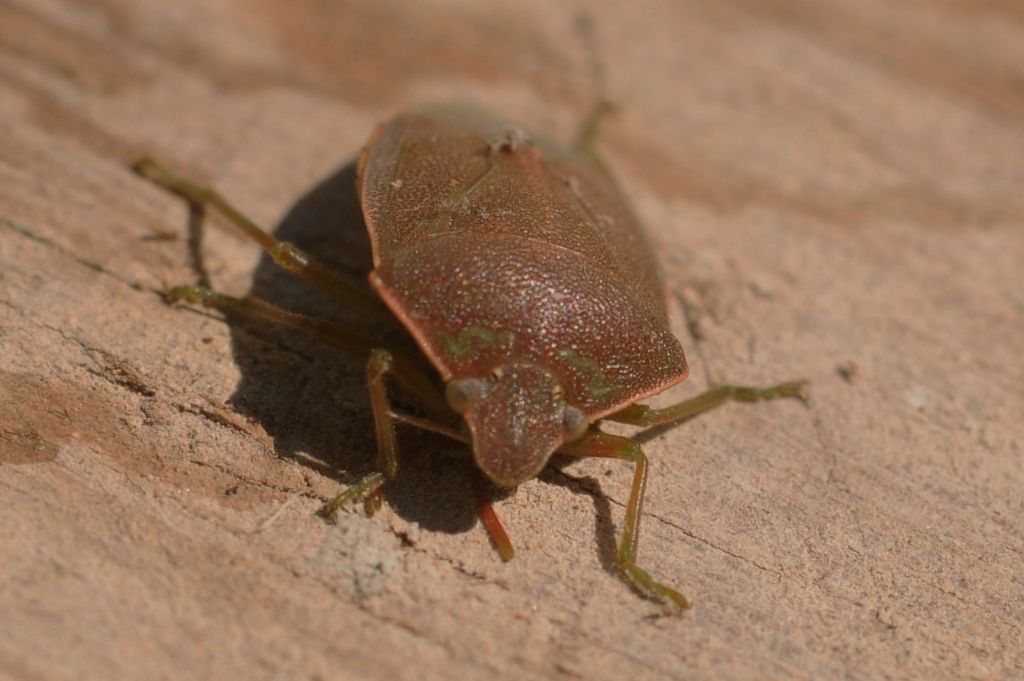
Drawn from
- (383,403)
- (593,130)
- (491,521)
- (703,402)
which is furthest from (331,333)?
(593,130)

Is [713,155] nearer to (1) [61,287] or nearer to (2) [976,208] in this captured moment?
(2) [976,208]

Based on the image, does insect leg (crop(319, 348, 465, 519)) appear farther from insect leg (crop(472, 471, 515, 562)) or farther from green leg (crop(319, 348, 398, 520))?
insect leg (crop(472, 471, 515, 562))

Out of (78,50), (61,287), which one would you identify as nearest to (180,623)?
(61,287)

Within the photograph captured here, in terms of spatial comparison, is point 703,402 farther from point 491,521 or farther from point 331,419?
point 331,419

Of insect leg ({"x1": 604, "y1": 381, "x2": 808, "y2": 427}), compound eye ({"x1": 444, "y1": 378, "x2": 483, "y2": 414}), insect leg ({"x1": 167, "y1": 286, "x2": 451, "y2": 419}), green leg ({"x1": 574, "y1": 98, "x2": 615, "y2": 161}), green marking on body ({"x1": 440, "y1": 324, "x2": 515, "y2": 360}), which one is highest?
green leg ({"x1": 574, "y1": 98, "x2": 615, "y2": 161})

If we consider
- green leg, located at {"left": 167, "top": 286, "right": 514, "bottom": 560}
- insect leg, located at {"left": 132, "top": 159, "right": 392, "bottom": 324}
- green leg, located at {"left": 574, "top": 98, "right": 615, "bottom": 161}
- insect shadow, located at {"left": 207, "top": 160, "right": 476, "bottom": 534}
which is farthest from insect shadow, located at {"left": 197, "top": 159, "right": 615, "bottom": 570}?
green leg, located at {"left": 574, "top": 98, "right": 615, "bottom": 161}

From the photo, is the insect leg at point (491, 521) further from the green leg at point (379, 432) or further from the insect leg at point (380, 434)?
the green leg at point (379, 432)

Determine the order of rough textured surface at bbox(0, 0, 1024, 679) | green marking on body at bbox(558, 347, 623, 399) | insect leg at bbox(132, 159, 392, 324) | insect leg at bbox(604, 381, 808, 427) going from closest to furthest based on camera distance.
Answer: rough textured surface at bbox(0, 0, 1024, 679), green marking on body at bbox(558, 347, 623, 399), insect leg at bbox(604, 381, 808, 427), insect leg at bbox(132, 159, 392, 324)

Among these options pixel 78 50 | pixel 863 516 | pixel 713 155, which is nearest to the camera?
pixel 863 516
